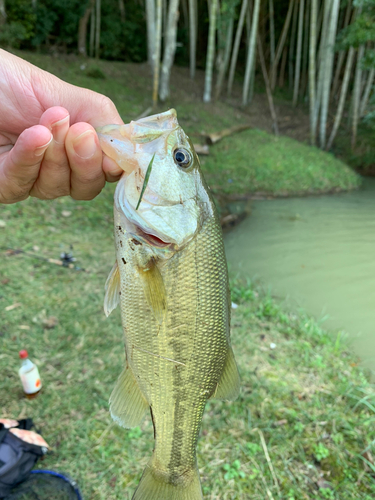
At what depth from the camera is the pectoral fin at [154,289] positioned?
4.38ft

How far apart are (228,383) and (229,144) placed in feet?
36.1

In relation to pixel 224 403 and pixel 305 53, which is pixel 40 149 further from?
pixel 305 53

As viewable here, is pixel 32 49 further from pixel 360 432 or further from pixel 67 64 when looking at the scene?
pixel 360 432

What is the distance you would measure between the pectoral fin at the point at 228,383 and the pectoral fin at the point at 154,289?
0.43m

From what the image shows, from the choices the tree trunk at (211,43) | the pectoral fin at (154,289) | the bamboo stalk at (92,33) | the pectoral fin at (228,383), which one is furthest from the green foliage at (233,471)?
the bamboo stalk at (92,33)

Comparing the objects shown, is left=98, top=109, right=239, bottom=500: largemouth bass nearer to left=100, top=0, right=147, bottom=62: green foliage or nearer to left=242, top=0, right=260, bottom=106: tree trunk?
left=242, top=0, right=260, bottom=106: tree trunk

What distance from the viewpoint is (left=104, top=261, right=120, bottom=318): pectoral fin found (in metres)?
1.47

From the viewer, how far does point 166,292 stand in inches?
53.0

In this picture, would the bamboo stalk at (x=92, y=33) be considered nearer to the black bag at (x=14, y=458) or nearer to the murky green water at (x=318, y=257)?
the murky green water at (x=318, y=257)

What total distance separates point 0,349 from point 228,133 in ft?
36.7

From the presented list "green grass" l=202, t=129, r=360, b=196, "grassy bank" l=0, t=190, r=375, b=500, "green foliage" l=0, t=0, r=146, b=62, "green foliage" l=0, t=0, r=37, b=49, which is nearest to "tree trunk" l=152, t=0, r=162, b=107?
"green grass" l=202, t=129, r=360, b=196

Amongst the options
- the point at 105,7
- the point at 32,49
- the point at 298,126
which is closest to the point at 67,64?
the point at 32,49

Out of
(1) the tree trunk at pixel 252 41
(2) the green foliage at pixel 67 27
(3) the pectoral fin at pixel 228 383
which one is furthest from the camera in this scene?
(1) the tree trunk at pixel 252 41

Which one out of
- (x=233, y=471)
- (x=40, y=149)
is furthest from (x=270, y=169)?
(x=40, y=149)
